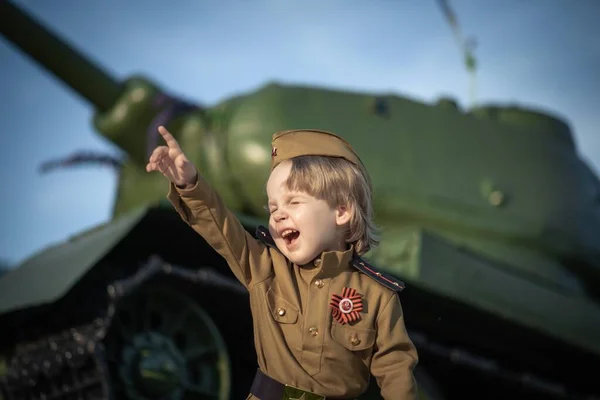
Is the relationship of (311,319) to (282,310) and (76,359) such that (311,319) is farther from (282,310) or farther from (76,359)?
(76,359)

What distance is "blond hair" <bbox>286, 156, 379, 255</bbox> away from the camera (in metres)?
2.02

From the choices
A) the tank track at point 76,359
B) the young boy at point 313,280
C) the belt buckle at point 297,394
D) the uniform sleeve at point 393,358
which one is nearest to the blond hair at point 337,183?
the young boy at point 313,280

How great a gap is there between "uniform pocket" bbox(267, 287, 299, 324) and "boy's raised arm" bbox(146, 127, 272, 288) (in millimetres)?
68

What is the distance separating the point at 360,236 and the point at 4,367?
11.3ft

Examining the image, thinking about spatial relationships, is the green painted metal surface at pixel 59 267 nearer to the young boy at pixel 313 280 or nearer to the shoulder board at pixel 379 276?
the young boy at pixel 313 280

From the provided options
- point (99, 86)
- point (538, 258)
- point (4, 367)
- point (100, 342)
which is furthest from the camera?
point (99, 86)

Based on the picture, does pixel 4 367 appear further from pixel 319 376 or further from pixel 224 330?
pixel 319 376

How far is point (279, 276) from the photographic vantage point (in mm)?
2092

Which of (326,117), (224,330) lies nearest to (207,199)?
(224,330)

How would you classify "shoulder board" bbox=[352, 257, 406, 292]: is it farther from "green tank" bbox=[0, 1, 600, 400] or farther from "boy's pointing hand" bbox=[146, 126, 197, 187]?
"green tank" bbox=[0, 1, 600, 400]

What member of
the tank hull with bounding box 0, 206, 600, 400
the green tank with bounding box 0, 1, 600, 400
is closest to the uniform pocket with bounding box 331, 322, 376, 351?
the green tank with bounding box 0, 1, 600, 400

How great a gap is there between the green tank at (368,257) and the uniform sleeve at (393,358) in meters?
1.04

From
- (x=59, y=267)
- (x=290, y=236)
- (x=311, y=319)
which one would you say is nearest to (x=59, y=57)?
(x=59, y=267)

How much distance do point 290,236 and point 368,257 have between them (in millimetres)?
3006
